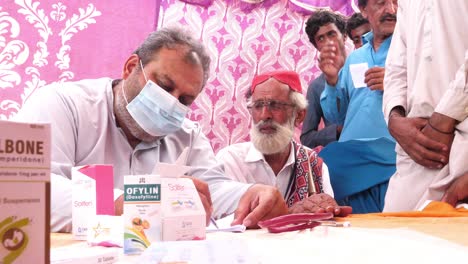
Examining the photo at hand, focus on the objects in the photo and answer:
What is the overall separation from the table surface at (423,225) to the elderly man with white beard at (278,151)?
118cm

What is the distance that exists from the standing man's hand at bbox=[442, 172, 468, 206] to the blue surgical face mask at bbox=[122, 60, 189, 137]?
1.09 m

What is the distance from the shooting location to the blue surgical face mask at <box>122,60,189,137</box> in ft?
6.86

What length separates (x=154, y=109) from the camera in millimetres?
2092

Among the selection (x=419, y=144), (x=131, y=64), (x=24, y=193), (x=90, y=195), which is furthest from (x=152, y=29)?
(x=24, y=193)

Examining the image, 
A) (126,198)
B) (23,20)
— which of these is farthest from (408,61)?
(23,20)

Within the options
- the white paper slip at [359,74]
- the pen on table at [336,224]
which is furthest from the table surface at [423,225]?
the white paper slip at [359,74]

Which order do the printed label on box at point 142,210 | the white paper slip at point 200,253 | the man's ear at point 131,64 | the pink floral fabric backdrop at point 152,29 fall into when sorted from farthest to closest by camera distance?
the pink floral fabric backdrop at point 152,29, the man's ear at point 131,64, the printed label on box at point 142,210, the white paper slip at point 200,253

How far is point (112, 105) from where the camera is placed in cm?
221

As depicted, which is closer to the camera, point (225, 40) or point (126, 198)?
point (126, 198)

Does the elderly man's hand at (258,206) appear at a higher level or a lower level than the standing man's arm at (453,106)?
lower

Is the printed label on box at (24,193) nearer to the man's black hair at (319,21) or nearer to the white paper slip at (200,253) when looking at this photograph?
the white paper slip at (200,253)

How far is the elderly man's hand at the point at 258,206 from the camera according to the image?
1648 millimetres

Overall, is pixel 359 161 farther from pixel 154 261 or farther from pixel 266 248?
pixel 154 261

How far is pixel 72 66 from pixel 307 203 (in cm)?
204
